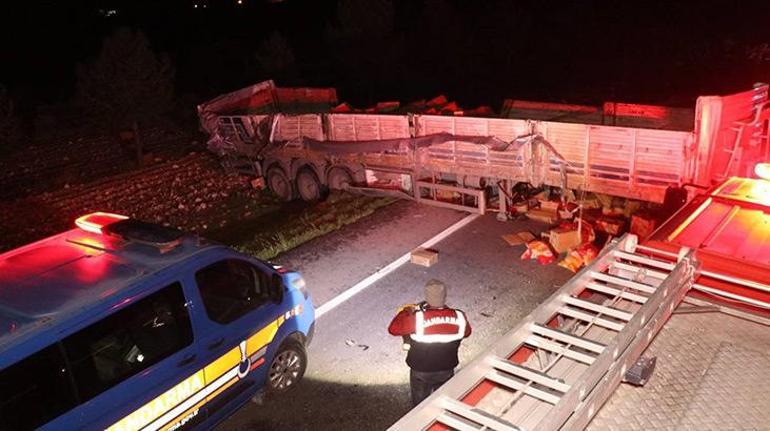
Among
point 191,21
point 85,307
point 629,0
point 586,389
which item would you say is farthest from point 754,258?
point 191,21

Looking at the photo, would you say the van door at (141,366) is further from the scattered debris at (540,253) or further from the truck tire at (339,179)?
the truck tire at (339,179)

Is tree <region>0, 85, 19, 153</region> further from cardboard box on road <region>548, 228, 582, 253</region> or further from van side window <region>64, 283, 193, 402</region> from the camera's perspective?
cardboard box on road <region>548, 228, 582, 253</region>

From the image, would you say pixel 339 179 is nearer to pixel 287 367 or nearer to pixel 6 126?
pixel 287 367

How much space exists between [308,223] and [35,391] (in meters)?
7.95

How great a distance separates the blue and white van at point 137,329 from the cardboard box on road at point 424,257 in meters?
3.37

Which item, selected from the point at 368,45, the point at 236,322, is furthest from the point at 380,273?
the point at 368,45

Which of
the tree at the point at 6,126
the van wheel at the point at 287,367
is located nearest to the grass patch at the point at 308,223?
the van wheel at the point at 287,367

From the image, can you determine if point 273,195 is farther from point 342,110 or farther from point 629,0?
point 629,0

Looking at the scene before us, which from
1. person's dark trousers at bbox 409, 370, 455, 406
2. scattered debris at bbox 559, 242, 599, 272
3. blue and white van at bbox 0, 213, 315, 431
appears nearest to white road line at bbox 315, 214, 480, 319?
blue and white van at bbox 0, 213, 315, 431

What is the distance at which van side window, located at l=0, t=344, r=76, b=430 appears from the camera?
12.4ft

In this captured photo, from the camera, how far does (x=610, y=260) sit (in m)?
4.66

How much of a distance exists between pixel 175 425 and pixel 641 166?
23.9 ft

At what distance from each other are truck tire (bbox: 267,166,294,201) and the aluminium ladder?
33.1 ft

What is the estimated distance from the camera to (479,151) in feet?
34.4
